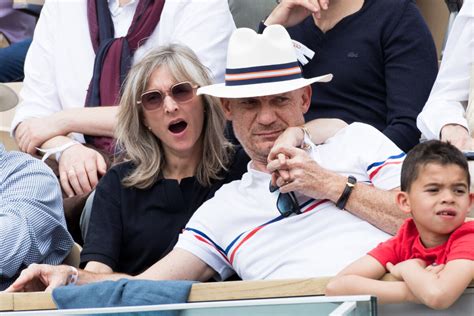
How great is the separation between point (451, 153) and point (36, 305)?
1348mm

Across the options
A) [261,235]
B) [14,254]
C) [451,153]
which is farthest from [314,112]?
[451,153]

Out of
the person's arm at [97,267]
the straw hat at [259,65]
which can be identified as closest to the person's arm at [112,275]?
the person's arm at [97,267]

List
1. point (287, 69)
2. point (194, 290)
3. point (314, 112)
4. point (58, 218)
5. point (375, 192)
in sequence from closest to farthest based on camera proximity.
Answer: point (194, 290) < point (375, 192) < point (287, 69) < point (58, 218) < point (314, 112)

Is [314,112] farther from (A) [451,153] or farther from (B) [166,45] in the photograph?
(A) [451,153]

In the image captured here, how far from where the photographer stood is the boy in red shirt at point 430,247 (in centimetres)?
321

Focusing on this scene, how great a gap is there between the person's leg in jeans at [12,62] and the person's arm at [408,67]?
2719mm

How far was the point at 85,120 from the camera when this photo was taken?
5.27m

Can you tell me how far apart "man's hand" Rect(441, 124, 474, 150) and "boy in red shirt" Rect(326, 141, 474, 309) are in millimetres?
1023

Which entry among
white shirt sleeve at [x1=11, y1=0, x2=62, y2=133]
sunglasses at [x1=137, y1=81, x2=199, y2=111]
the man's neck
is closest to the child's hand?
the man's neck

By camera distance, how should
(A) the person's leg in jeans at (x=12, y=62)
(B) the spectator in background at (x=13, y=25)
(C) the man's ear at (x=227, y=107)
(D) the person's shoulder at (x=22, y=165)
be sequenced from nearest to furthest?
(C) the man's ear at (x=227, y=107)
(D) the person's shoulder at (x=22, y=165)
(A) the person's leg in jeans at (x=12, y=62)
(B) the spectator in background at (x=13, y=25)

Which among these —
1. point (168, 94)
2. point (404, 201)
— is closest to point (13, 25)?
point (168, 94)

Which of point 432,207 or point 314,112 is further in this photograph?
point 314,112

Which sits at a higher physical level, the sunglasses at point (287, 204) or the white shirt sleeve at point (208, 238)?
the sunglasses at point (287, 204)

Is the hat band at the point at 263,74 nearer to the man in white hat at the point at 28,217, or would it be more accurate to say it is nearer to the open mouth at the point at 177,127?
the open mouth at the point at 177,127
